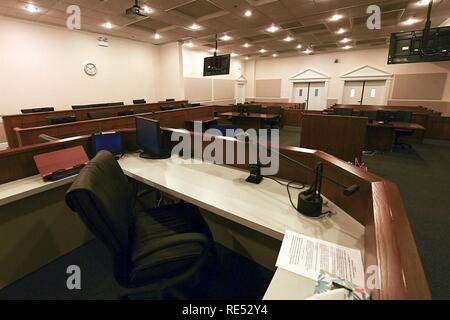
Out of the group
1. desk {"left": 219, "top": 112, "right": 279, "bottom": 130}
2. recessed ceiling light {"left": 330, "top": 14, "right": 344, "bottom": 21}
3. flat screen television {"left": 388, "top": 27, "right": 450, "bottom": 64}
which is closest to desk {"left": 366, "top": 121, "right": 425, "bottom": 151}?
flat screen television {"left": 388, "top": 27, "right": 450, "bottom": 64}

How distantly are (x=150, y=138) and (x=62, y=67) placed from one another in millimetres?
6100

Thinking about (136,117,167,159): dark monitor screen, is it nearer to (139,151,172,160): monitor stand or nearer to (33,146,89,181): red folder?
(139,151,172,160): monitor stand

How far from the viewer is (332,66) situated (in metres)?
10.2

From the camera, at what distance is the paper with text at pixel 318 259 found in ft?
2.98

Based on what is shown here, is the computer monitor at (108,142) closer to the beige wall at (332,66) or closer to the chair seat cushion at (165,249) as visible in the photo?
the chair seat cushion at (165,249)

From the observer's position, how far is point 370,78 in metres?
9.48

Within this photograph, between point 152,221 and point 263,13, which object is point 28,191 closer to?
point 152,221

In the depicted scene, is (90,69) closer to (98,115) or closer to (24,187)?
(98,115)

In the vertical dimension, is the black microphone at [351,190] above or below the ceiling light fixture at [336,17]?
below

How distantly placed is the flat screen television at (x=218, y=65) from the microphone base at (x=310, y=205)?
6.93 m

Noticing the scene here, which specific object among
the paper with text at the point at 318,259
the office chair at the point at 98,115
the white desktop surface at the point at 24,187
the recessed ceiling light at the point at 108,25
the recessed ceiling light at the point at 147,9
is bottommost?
the paper with text at the point at 318,259

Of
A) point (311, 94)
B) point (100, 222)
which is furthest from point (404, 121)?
point (100, 222)

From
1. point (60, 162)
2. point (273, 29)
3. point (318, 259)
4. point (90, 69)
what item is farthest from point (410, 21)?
point (90, 69)

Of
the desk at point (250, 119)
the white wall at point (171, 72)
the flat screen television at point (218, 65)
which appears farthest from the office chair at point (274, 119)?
the white wall at point (171, 72)
